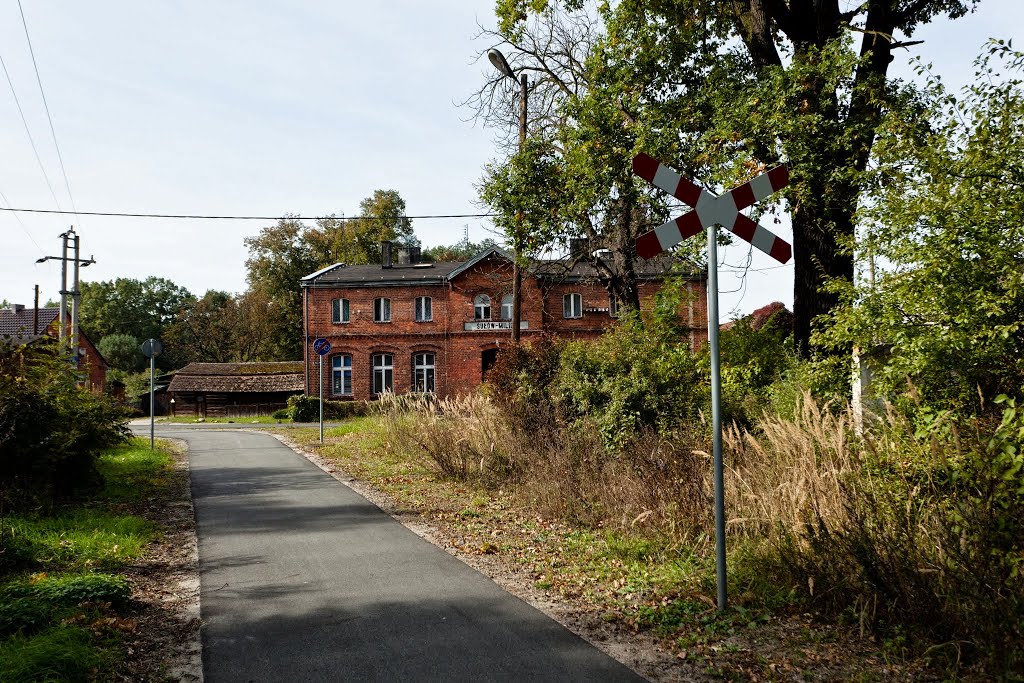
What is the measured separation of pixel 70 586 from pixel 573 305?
35236 millimetres

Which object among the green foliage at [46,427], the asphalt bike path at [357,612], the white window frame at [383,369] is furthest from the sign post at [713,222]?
the white window frame at [383,369]

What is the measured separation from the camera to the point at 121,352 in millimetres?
79875

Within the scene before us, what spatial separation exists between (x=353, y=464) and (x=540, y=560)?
29.2 ft

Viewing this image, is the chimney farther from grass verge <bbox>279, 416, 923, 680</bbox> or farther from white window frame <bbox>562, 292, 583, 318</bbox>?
white window frame <bbox>562, 292, 583, 318</bbox>

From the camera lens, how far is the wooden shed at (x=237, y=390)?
152 ft

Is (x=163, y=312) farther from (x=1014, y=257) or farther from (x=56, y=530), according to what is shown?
(x=1014, y=257)

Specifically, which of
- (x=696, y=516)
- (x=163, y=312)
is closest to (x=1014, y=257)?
(x=696, y=516)

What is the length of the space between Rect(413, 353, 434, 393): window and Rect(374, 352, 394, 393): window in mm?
1288

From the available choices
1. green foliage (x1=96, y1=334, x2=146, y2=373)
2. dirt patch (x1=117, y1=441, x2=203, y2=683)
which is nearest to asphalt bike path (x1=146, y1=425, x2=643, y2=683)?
dirt patch (x1=117, y1=441, x2=203, y2=683)

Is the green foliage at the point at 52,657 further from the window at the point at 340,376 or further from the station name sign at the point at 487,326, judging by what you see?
the window at the point at 340,376

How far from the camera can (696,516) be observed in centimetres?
732

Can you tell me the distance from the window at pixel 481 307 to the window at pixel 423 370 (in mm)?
3284

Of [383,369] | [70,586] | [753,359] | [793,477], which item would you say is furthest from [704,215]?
[383,369]

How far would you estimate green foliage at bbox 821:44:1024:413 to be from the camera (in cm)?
604
